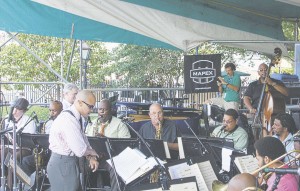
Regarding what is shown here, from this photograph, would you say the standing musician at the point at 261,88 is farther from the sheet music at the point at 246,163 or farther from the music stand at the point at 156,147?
the sheet music at the point at 246,163

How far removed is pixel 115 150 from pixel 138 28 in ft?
11.0

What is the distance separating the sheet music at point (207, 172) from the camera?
189 inches

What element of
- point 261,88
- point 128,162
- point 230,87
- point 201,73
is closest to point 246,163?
point 128,162

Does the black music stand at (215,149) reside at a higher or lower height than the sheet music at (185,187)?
higher

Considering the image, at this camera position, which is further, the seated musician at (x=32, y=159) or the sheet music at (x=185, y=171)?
the seated musician at (x=32, y=159)

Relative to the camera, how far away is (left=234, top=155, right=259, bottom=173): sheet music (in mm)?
4809

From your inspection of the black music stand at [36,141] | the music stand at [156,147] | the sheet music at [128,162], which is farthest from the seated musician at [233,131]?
the black music stand at [36,141]

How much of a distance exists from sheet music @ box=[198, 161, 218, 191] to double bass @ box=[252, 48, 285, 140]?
8.90 feet

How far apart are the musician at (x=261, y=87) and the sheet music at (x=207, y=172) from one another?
3168 millimetres

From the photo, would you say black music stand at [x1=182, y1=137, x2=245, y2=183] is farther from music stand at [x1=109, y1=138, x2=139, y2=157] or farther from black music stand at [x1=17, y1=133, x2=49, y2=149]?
black music stand at [x1=17, y1=133, x2=49, y2=149]

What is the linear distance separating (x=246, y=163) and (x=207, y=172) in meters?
0.38

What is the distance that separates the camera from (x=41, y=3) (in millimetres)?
8297

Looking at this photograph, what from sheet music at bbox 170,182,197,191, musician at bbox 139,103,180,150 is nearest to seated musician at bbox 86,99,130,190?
musician at bbox 139,103,180,150

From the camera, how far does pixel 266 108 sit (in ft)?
25.5
